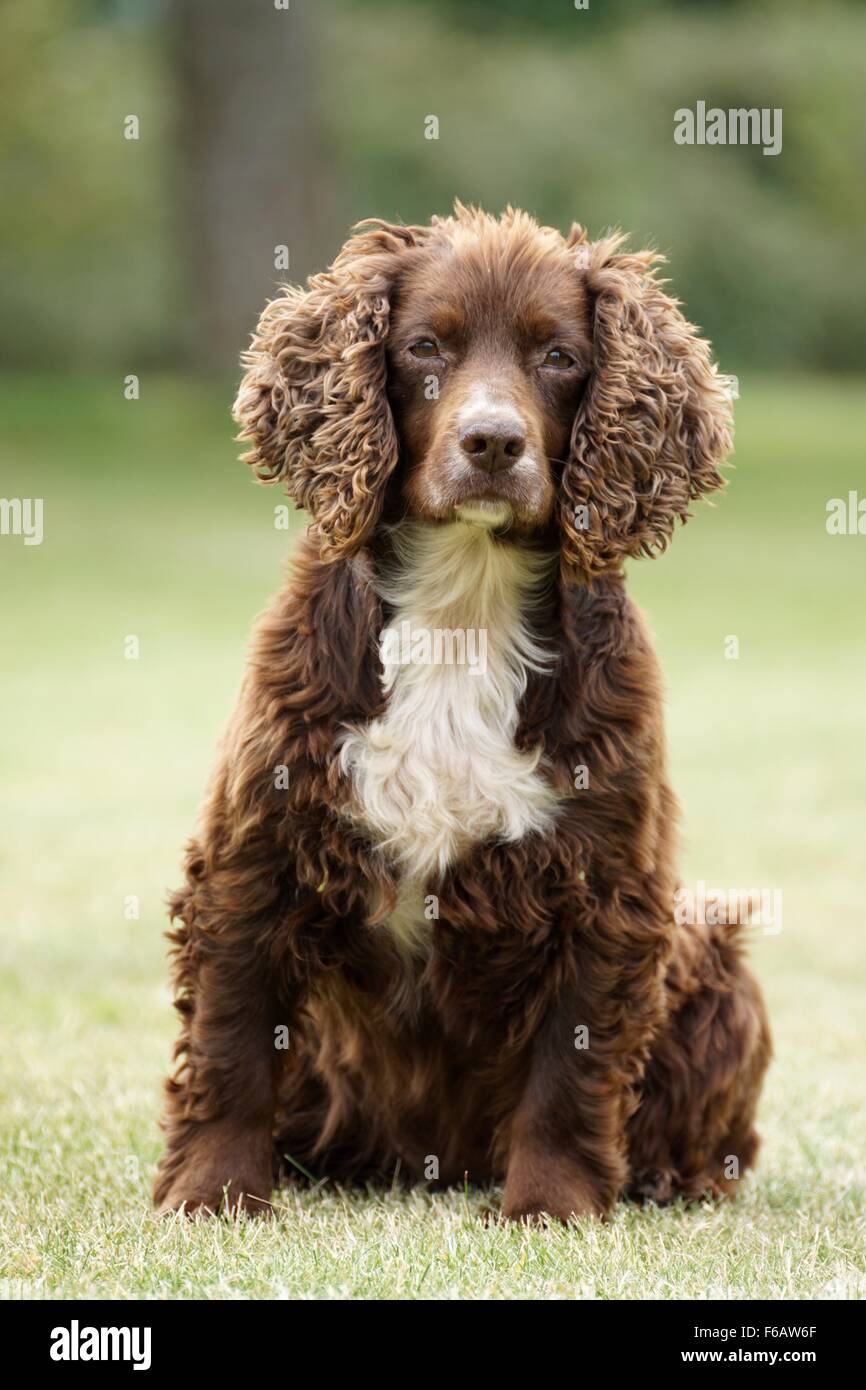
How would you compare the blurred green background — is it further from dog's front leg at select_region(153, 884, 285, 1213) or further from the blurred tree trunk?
dog's front leg at select_region(153, 884, 285, 1213)

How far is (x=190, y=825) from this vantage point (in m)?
10.5

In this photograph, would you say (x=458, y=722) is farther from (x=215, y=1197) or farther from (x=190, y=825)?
(x=190, y=825)

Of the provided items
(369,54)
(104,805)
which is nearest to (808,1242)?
(104,805)

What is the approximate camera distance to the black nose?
412cm

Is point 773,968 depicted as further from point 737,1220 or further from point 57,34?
point 57,34

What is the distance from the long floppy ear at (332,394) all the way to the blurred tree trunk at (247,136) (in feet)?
57.3

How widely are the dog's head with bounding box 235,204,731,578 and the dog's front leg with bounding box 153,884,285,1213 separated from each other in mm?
910

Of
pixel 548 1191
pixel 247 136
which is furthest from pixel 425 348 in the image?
pixel 247 136

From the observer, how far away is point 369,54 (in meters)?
33.3

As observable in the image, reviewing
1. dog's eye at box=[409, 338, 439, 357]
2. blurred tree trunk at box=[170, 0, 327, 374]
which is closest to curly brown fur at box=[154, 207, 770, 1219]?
dog's eye at box=[409, 338, 439, 357]

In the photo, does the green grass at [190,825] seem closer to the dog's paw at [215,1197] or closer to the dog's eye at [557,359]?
the dog's paw at [215,1197]

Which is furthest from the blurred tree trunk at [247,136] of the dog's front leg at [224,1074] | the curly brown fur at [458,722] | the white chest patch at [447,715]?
the dog's front leg at [224,1074]

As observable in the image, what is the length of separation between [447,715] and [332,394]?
2.41 ft
